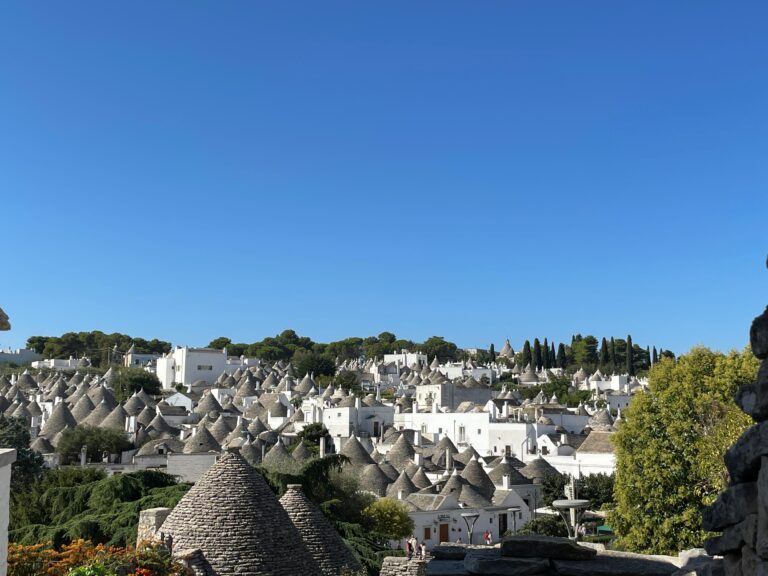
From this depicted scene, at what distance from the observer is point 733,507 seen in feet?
14.0

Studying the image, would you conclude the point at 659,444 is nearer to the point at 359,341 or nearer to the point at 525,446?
the point at 525,446

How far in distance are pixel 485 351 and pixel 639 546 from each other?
480 ft

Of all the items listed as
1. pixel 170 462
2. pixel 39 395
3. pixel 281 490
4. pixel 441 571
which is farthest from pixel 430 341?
pixel 441 571

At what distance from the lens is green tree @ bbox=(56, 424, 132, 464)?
51.3m

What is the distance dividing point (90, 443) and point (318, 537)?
42029mm

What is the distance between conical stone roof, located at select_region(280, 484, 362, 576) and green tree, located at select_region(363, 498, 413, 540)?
1718 cm

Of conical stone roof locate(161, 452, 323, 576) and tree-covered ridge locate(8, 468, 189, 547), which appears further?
tree-covered ridge locate(8, 468, 189, 547)

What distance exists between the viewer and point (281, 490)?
24.4 metres

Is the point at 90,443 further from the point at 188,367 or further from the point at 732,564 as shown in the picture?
the point at 188,367

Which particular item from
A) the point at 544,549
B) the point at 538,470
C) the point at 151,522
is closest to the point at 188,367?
the point at 538,470

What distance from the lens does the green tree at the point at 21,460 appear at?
117ft

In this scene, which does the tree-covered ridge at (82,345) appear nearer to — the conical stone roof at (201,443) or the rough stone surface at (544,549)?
the conical stone roof at (201,443)

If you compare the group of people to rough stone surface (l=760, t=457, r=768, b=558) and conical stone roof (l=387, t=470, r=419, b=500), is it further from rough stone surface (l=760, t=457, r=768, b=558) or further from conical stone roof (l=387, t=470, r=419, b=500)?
rough stone surface (l=760, t=457, r=768, b=558)

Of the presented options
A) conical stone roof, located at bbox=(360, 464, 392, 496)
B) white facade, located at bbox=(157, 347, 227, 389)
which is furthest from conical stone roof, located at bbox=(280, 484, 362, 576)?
white facade, located at bbox=(157, 347, 227, 389)
